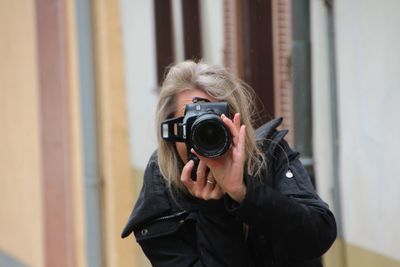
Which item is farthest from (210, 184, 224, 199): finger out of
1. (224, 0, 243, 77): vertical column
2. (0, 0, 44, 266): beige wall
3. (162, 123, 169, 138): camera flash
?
(0, 0, 44, 266): beige wall

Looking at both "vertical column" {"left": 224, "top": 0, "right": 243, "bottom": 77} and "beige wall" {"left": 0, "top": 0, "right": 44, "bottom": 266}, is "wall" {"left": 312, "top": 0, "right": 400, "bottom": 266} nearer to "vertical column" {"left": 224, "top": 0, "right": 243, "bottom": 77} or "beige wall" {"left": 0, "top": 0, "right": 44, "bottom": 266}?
"vertical column" {"left": 224, "top": 0, "right": 243, "bottom": 77}

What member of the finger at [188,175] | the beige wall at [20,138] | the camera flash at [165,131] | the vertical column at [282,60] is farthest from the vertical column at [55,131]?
the finger at [188,175]

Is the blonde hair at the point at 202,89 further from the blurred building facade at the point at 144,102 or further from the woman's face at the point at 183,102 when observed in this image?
the blurred building facade at the point at 144,102

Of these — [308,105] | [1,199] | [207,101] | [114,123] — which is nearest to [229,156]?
[207,101]

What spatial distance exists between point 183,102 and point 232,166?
1.16ft

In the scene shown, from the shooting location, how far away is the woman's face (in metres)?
2.78

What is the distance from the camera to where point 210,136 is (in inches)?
99.7

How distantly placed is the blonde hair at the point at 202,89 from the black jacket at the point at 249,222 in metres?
0.06

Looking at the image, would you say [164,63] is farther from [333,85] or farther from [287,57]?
[333,85]

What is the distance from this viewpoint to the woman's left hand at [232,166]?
2.54 metres

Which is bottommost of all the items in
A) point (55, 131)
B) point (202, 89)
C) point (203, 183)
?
point (55, 131)

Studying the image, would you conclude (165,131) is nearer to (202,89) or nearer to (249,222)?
(202,89)

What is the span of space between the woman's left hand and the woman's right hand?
48 mm

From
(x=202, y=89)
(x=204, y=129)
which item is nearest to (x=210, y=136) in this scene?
(x=204, y=129)
